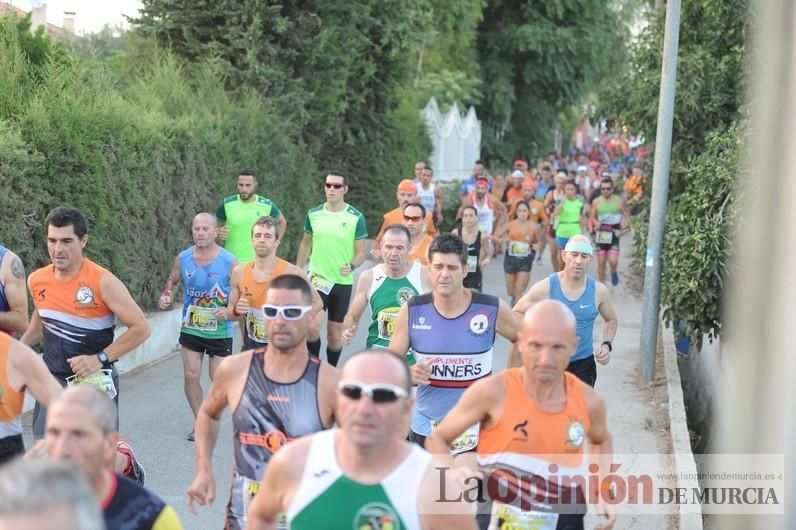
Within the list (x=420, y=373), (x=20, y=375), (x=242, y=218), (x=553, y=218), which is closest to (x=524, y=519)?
(x=420, y=373)

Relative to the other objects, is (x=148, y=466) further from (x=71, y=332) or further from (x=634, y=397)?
(x=634, y=397)

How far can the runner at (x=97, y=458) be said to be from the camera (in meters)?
3.96

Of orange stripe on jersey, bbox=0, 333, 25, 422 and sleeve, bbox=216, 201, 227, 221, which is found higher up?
→ sleeve, bbox=216, 201, 227, 221

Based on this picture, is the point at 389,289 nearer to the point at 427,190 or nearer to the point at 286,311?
the point at 286,311

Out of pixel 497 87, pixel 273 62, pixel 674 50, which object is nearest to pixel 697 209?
pixel 674 50

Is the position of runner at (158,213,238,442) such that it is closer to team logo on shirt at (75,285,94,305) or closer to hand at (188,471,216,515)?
team logo on shirt at (75,285,94,305)

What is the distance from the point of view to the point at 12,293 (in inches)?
290

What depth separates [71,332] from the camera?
762cm

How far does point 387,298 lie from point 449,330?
61.5 inches

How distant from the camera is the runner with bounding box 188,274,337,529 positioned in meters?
5.37

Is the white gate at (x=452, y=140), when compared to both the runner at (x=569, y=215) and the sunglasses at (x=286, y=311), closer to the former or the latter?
the runner at (x=569, y=215)

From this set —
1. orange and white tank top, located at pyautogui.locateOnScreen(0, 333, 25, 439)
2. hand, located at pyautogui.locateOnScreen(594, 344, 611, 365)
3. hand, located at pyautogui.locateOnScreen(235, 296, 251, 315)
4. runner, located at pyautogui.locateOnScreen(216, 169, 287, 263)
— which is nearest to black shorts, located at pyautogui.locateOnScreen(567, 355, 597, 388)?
hand, located at pyautogui.locateOnScreen(594, 344, 611, 365)

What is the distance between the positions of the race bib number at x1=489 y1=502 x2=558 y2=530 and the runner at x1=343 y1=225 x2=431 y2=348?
3.42m

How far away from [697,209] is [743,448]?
137 inches
